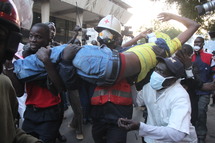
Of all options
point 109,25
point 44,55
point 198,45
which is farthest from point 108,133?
point 198,45

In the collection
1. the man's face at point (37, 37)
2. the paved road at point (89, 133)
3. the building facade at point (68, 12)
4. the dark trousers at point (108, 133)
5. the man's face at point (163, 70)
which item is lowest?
the paved road at point (89, 133)

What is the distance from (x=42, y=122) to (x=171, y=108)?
1275 mm

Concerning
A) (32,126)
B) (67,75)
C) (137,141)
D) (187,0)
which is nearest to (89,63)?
(67,75)

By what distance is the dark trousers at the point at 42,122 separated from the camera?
1.98 metres

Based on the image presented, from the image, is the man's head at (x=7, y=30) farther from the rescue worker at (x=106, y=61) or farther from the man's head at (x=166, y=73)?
the man's head at (x=166, y=73)

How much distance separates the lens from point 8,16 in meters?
1.08

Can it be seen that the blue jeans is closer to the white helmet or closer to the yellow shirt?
the yellow shirt

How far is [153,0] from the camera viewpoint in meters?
8.23

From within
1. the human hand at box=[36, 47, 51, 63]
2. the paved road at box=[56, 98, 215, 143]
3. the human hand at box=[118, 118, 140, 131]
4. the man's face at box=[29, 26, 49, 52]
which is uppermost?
the man's face at box=[29, 26, 49, 52]

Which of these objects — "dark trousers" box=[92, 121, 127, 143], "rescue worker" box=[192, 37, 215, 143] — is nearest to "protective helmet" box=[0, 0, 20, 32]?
"dark trousers" box=[92, 121, 127, 143]

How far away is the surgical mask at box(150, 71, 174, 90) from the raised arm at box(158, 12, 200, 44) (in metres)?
0.40

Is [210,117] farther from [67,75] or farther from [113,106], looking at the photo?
[67,75]

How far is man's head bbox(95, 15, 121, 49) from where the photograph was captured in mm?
2029

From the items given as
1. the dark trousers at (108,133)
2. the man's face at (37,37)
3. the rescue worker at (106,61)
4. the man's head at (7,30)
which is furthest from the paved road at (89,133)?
the man's head at (7,30)
